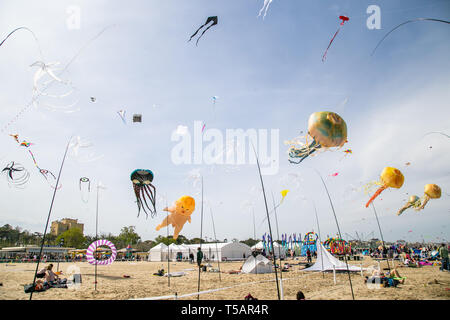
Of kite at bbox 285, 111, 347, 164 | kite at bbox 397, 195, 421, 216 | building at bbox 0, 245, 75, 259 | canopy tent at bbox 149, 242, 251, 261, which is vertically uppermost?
kite at bbox 285, 111, 347, 164

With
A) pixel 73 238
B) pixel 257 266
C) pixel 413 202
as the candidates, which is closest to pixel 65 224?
pixel 73 238

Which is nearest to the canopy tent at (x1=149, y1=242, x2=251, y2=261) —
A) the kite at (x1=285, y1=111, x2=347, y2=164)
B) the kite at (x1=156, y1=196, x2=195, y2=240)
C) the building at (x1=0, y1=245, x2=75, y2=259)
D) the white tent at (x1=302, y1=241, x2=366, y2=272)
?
the building at (x1=0, y1=245, x2=75, y2=259)

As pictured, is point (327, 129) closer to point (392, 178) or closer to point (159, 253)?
point (392, 178)

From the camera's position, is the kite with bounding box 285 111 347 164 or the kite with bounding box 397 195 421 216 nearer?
the kite with bounding box 285 111 347 164

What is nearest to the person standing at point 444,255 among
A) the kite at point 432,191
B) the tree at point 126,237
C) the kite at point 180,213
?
the kite at point 432,191

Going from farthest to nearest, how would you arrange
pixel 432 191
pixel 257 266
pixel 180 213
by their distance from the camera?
pixel 257 266, pixel 180 213, pixel 432 191

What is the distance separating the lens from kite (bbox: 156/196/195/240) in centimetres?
1778

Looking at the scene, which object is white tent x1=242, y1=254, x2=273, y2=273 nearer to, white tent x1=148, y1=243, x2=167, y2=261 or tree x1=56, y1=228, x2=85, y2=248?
white tent x1=148, y1=243, x2=167, y2=261

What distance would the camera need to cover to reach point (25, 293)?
410 inches

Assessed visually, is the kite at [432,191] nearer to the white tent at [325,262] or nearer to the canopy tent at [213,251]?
the white tent at [325,262]

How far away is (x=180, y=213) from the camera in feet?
59.6
